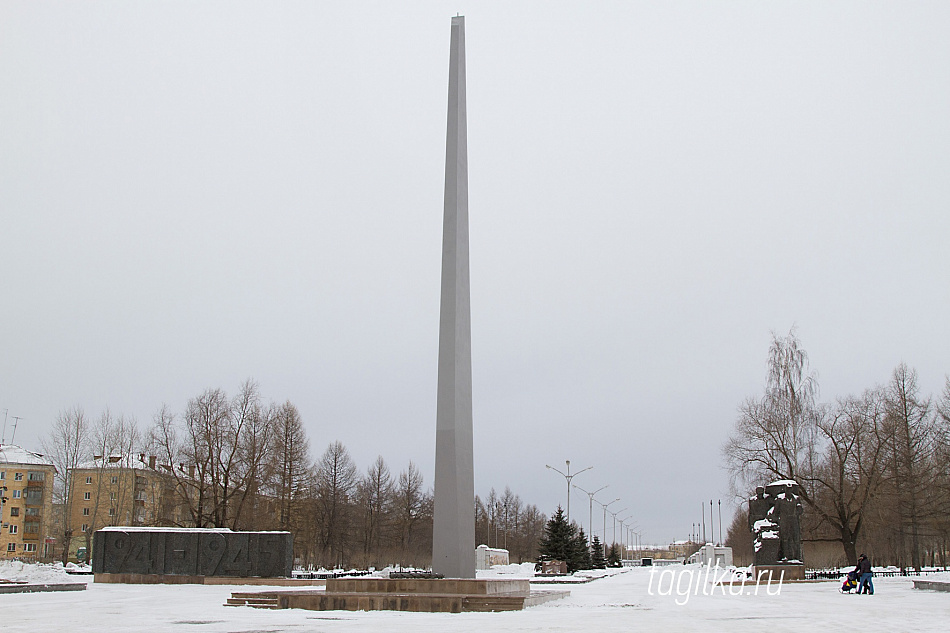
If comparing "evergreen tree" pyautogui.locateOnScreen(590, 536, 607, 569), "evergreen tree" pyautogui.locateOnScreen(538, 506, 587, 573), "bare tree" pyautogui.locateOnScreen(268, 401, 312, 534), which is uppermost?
"bare tree" pyautogui.locateOnScreen(268, 401, 312, 534)

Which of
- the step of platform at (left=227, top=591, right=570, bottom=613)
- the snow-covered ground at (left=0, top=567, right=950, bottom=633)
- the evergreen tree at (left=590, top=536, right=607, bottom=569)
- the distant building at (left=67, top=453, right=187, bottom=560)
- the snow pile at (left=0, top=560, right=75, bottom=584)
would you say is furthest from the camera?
the evergreen tree at (left=590, top=536, right=607, bottom=569)

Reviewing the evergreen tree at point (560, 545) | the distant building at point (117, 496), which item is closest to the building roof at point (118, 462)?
the distant building at point (117, 496)

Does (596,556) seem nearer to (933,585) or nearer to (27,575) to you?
(933,585)

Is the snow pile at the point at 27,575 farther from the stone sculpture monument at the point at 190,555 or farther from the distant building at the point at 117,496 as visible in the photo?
the distant building at the point at 117,496

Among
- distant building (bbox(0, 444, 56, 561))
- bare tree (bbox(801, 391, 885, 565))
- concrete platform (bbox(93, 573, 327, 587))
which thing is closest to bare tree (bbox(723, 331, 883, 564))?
bare tree (bbox(801, 391, 885, 565))

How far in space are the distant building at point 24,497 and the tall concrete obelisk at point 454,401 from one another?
200ft

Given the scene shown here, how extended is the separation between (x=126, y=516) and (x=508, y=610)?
49680 mm

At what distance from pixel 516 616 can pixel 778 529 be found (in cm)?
2011

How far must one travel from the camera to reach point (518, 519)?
99.9 meters

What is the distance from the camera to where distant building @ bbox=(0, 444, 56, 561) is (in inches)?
2778

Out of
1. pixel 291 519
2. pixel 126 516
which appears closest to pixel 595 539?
pixel 291 519

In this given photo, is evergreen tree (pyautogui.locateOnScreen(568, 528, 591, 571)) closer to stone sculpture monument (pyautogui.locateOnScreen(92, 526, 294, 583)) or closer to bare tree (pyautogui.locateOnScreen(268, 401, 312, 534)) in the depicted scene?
bare tree (pyautogui.locateOnScreen(268, 401, 312, 534))

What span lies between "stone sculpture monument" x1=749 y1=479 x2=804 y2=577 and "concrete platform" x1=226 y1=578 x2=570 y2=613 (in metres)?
16.2

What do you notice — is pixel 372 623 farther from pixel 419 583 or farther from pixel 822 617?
pixel 822 617
